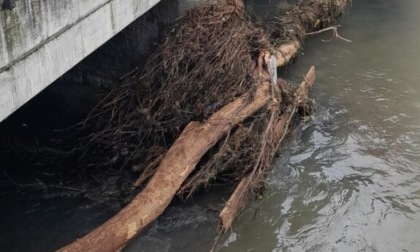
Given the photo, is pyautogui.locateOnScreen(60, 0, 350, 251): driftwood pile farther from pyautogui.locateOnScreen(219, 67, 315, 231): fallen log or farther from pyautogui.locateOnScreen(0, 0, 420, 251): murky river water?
pyautogui.locateOnScreen(0, 0, 420, 251): murky river water

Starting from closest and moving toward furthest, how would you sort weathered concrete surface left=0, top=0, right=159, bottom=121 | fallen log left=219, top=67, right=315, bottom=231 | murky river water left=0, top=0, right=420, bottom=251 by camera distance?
weathered concrete surface left=0, top=0, right=159, bottom=121
fallen log left=219, top=67, right=315, bottom=231
murky river water left=0, top=0, right=420, bottom=251

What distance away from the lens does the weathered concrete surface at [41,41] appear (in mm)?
4852

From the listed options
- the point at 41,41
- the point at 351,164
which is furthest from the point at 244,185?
the point at 41,41

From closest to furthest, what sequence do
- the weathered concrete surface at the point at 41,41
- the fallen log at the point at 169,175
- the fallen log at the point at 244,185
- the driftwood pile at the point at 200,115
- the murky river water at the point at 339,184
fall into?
1. the weathered concrete surface at the point at 41,41
2. the fallen log at the point at 169,175
3. the fallen log at the point at 244,185
4. the murky river water at the point at 339,184
5. the driftwood pile at the point at 200,115

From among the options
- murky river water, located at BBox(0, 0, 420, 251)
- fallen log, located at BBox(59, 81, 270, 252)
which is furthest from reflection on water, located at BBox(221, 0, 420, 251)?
fallen log, located at BBox(59, 81, 270, 252)

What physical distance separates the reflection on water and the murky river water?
0.01m

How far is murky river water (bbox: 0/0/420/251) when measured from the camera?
7.04 metres

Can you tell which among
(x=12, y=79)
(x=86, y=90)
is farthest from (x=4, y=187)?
(x=12, y=79)

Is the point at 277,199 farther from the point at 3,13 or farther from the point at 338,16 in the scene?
the point at 338,16

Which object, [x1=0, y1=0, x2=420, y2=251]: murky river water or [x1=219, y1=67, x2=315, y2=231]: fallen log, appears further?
[x1=0, y1=0, x2=420, y2=251]: murky river water

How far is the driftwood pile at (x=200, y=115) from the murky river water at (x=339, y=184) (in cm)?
37

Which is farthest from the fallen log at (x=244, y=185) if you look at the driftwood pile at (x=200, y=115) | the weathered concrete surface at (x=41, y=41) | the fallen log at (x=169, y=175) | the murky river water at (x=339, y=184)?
the weathered concrete surface at (x=41, y=41)

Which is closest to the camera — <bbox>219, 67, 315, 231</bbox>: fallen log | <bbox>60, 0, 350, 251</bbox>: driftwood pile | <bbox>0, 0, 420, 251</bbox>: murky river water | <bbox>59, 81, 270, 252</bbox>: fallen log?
<bbox>59, 81, 270, 252</bbox>: fallen log

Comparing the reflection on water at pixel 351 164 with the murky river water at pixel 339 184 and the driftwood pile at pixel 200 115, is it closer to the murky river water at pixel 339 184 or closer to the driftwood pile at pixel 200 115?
the murky river water at pixel 339 184
